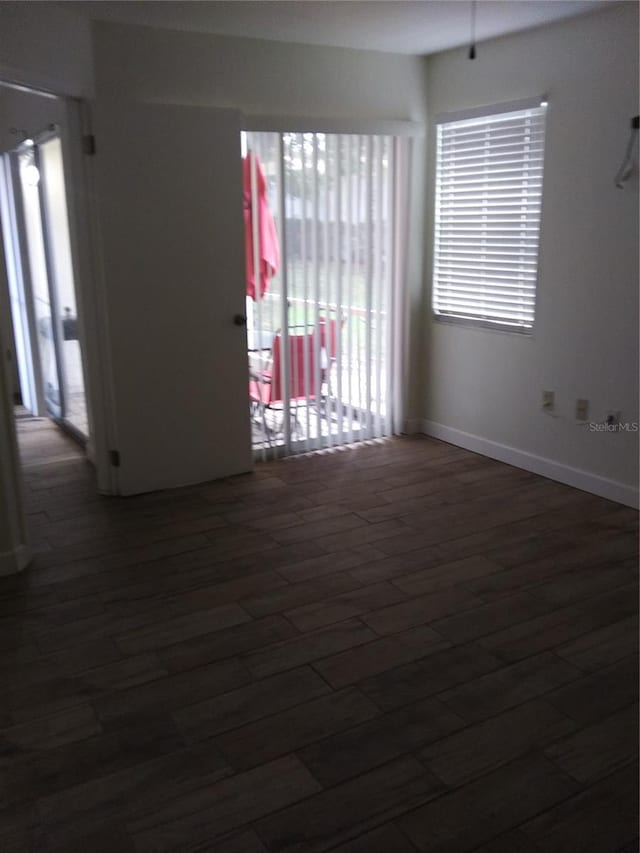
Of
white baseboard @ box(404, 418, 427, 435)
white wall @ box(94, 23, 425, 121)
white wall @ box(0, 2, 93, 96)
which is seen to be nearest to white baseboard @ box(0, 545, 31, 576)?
white wall @ box(0, 2, 93, 96)

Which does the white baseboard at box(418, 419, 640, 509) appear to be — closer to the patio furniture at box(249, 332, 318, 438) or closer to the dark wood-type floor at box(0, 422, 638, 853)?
the dark wood-type floor at box(0, 422, 638, 853)

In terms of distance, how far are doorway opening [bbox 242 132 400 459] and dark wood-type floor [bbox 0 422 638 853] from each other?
36.1 inches

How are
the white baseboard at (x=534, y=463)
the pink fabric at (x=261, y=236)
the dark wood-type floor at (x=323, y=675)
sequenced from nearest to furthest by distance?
the dark wood-type floor at (x=323, y=675)
the white baseboard at (x=534, y=463)
the pink fabric at (x=261, y=236)

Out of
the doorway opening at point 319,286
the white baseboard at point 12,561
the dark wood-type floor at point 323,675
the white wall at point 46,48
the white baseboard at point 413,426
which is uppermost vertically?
the white wall at point 46,48

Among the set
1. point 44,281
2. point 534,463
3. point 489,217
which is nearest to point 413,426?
point 534,463

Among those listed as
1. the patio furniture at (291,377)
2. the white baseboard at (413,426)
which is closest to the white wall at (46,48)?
the patio furniture at (291,377)

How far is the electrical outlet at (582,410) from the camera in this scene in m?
4.12

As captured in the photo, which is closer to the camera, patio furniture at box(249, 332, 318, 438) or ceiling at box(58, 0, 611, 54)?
ceiling at box(58, 0, 611, 54)

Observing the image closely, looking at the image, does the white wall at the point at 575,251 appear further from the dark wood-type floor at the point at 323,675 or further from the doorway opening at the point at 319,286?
the doorway opening at the point at 319,286

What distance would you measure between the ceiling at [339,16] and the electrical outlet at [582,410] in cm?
199

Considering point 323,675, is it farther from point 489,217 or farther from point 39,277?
point 39,277

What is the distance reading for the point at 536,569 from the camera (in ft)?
10.8

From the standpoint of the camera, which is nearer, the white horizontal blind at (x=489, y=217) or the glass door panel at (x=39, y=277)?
the white horizontal blind at (x=489, y=217)

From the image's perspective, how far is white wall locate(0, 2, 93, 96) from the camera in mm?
3098
